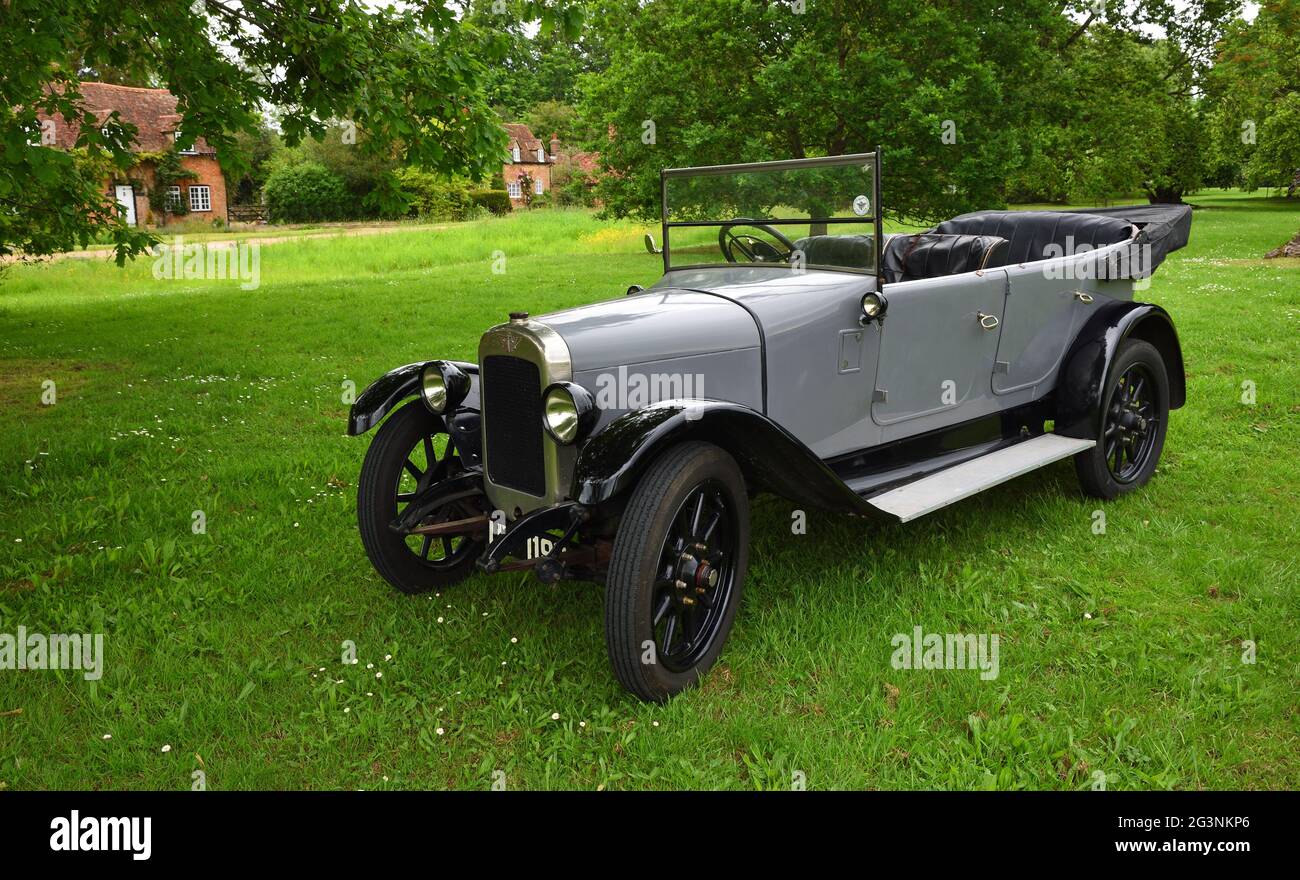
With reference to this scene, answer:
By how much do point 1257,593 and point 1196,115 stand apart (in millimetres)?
28885

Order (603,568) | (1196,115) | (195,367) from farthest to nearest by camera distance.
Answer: (1196,115) < (195,367) < (603,568)

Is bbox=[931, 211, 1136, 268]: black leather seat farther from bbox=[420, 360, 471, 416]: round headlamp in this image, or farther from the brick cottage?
the brick cottage

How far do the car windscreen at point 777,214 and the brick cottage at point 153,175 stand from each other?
109 feet

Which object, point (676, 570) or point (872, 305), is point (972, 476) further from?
point (676, 570)

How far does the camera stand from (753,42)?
15.8 meters

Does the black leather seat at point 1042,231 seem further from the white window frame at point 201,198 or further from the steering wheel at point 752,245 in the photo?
the white window frame at point 201,198

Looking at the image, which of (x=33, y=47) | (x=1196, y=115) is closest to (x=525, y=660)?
(x=33, y=47)

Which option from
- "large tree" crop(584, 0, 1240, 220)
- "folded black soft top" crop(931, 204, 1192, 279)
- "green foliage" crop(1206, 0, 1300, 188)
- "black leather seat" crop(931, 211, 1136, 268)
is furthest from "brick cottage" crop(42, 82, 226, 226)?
"folded black soft top" crop(931, 204, 1192, 279)

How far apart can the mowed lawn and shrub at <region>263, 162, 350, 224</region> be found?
32286 mm

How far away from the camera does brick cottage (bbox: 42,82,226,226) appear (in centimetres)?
3316

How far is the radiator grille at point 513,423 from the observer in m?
3.46
